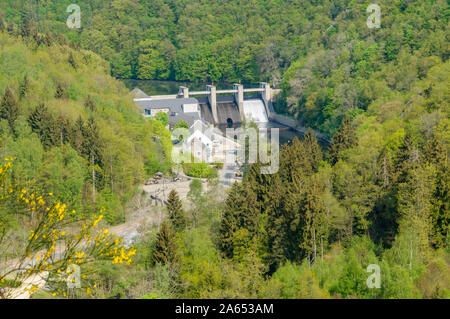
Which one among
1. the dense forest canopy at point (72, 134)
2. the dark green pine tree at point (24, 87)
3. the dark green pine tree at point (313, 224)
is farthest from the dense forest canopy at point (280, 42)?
Answer: the dark green pine tree at point (24, 87)

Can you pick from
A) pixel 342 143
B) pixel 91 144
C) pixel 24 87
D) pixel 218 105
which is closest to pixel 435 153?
pixel 342 143

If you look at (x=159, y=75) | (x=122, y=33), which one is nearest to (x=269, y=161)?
(x=159, y=75)

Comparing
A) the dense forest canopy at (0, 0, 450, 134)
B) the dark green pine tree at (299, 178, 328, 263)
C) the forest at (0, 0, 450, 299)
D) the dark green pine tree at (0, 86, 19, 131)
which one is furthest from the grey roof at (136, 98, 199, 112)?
the dark green pine tree at (299, 178, 328, 263)

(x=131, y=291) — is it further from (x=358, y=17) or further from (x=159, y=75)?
(x=159, y=75)

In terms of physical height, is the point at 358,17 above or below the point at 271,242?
above

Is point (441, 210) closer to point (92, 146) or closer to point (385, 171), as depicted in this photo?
point (385, 171)

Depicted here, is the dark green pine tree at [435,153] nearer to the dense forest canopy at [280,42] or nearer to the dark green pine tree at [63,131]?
the dark green pine tree at [63,131]
